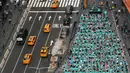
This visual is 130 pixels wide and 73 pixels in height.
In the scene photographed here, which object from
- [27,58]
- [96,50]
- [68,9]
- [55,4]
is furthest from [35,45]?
[55,4]

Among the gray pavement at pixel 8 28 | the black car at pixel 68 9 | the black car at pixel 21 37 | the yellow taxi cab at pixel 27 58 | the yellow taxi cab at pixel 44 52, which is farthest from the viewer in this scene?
→ the black car at pixel 68 9

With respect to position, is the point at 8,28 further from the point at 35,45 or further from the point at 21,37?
the point at 35,45

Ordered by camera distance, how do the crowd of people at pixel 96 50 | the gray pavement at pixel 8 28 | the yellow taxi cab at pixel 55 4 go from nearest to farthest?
1. the crowd of people at pixel 96 50
2. the gray pavement at pixel 8 28
3. the yellow taxi cab at pixel 55 4

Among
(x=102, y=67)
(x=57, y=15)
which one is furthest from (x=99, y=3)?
(x=102, y=67)

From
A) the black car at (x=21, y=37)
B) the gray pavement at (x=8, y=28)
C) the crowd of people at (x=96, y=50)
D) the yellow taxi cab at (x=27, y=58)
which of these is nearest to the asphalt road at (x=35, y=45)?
the yellow taxi cab at (x=27, y=58)

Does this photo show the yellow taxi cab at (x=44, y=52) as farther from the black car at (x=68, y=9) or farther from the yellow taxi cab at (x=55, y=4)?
the yellow taxi cab at (x=55, y=4)

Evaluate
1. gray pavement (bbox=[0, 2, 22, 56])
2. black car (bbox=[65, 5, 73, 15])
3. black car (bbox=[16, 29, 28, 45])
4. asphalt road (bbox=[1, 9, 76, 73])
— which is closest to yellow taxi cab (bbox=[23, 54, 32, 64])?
asphalt road (bbox=[1, 9, 76, 73])
